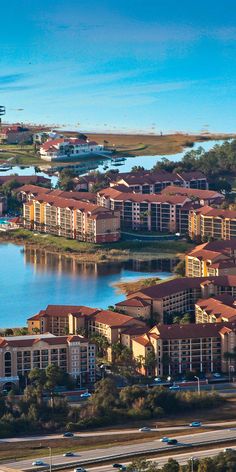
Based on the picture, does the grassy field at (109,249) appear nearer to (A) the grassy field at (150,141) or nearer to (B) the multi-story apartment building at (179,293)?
(B) the multi-story apartment building at (179,293)

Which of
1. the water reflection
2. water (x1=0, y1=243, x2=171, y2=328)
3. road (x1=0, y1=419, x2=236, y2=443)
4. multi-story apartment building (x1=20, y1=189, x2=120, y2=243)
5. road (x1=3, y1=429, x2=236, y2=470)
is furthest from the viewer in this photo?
multi-story apartment building (x1=20, y1=189, x2=120, y2=243)

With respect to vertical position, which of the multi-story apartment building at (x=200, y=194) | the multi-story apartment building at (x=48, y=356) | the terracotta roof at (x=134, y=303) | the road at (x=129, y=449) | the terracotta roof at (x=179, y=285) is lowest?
the road at (x=129, y=449)

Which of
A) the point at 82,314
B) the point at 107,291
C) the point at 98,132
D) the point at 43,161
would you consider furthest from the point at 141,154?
the point at 82,314

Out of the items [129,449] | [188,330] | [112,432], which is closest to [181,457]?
Answer: [129,449]

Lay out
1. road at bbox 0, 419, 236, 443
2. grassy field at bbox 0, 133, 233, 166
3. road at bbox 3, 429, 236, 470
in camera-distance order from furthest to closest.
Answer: grassy field at bbox 0, 133, 233, 166 → road at bbox 0, 419, 236, 443 → road at bbox 3, 429, 236, 470

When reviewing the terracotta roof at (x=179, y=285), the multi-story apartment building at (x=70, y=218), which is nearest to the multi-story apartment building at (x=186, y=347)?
the terracotta roof at (x=179, y=285)

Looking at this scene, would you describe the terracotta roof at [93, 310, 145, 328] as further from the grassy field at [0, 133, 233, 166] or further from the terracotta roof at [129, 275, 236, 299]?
the grassy field at [0, 133, 233, 166]

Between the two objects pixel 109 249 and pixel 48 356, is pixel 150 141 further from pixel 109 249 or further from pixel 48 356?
pixel 48 356

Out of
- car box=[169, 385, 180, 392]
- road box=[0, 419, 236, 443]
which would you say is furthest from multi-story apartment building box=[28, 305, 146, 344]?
road box=[0, 419, 236, 443]
